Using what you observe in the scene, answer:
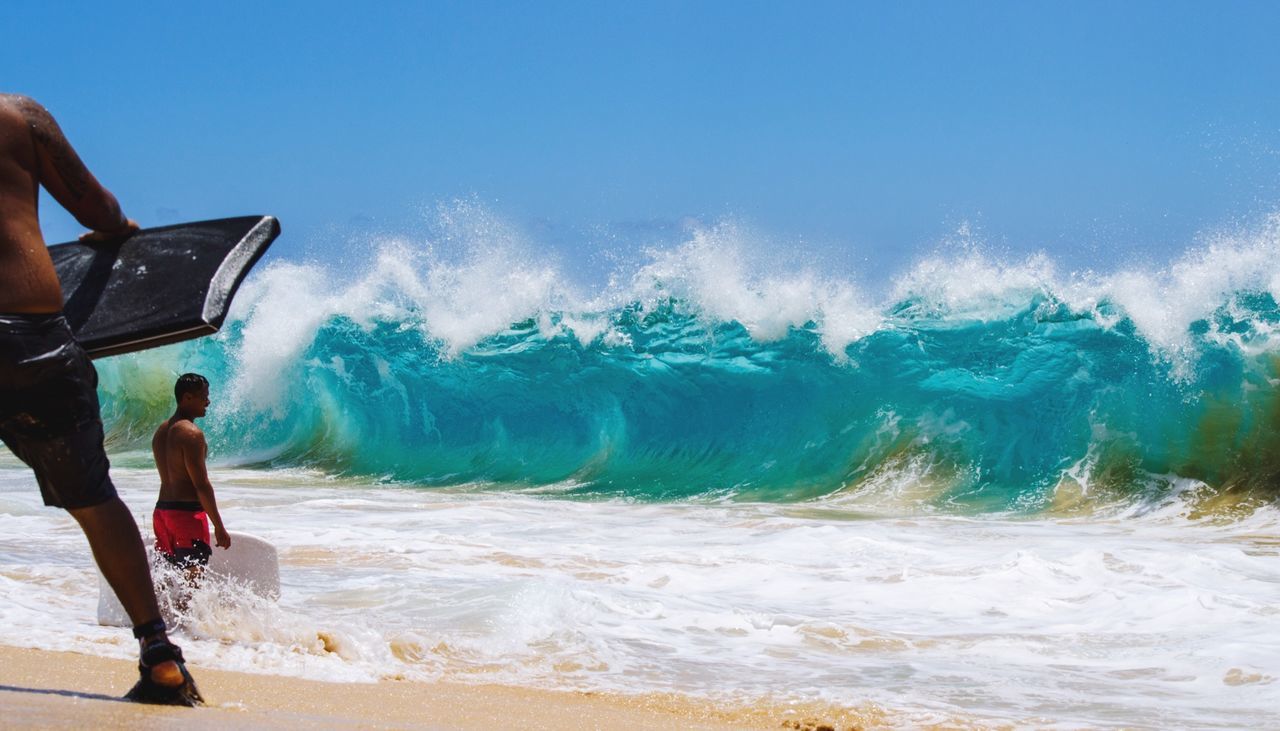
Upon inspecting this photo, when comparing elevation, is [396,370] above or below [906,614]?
above

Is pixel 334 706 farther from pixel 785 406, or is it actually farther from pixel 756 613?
pixel 785 406

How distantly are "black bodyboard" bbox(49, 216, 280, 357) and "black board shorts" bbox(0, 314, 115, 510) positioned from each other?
19 centimetres

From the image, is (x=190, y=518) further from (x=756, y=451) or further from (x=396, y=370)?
(x=396, y=370)

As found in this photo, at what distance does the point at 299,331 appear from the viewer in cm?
1834

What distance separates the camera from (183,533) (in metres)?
4.48

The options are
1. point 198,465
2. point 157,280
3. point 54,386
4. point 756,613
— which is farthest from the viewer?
point 756,613

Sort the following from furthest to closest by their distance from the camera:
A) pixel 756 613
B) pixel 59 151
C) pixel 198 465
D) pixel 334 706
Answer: pixel 756 613, pixel 198 465, pixel 334 706, pixel 59 151

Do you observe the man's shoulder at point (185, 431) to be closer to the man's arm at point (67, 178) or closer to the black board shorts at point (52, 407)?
the man's arm at point (67, 178)

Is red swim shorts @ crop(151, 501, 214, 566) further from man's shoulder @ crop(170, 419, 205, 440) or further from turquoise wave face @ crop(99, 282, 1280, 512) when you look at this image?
turquoise wave face @ crop(99, 282, 1280, 512)

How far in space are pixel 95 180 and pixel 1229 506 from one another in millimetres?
9509

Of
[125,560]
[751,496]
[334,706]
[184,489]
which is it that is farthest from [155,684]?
[751,496]

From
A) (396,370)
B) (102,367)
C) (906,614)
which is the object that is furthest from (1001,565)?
(102,367)

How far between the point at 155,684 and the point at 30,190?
1.10 m

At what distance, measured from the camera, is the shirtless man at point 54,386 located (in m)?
2.53
